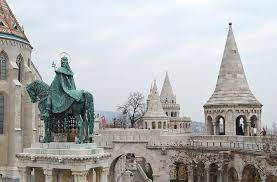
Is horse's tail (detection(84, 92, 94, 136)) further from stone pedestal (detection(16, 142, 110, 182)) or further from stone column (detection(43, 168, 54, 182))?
stone column (detection(43, 168, 54, 182))

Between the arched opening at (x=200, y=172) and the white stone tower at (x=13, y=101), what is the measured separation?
1323 centimetres

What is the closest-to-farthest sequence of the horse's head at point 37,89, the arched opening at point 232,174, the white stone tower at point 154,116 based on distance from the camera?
1. the horse's head at point 37,89
2. the arched opening at point 232,174
3. the white stone tower at point 154,116

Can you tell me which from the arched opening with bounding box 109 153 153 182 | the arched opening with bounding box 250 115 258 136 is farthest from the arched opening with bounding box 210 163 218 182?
the arched opening with bounding box 109 153 153 182

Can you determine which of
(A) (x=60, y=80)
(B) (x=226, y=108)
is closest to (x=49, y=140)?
(A) (x=60, y=80)

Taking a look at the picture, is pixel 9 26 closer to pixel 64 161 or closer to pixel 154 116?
pixel 154 116

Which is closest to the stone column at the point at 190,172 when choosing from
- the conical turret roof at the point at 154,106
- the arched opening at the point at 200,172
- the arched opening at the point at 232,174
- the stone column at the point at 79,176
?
the arched opening at the point at 200,172

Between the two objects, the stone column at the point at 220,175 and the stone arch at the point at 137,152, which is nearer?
the stone column at the point at 220,175

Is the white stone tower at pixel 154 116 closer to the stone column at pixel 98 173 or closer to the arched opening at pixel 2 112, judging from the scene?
the arched opening at pixel 2 112

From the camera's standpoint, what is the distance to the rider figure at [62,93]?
1204 centimetres


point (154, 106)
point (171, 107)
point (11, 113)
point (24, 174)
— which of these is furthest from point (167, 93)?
point (24, 174)

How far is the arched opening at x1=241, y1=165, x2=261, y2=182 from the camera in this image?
72.2 ft

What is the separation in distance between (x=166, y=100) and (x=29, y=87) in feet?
145

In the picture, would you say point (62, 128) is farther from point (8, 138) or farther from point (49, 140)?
point (8, 138)

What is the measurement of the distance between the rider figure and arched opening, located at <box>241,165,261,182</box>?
13.1 meters
